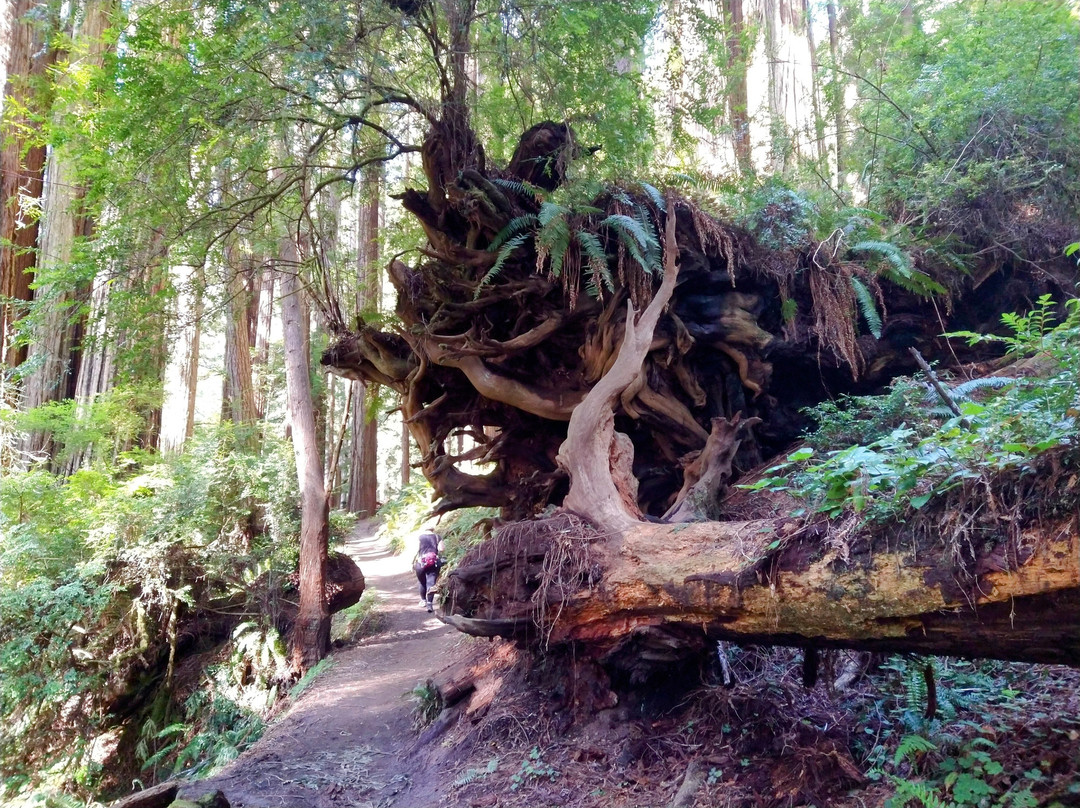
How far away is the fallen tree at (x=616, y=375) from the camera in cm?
413

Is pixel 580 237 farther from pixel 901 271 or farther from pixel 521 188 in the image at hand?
pixel 901 271

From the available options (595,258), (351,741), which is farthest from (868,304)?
(351,741)

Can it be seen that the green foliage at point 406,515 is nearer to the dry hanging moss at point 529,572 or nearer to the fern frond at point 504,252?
the fern frond at point 504,252

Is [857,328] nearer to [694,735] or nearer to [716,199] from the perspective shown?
[716,199]

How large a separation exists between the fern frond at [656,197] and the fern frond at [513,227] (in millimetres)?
1110

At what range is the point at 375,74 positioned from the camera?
20.4 ft

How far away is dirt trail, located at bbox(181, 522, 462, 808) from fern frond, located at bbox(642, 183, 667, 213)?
17.8 feet

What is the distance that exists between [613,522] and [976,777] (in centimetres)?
235

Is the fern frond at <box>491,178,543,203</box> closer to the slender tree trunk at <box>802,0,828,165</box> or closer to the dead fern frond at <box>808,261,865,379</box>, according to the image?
the dead fern frond at <box>808,261,865,379</box>

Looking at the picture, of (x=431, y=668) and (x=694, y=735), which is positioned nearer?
(x=694, y=735)

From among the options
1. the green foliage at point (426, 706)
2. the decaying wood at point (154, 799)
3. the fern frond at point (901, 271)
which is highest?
the fern frond at point (901, 271)

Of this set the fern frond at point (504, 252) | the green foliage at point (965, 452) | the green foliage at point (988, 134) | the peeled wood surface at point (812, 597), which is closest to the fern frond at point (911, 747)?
the peeled wood surface at point (812, 597)

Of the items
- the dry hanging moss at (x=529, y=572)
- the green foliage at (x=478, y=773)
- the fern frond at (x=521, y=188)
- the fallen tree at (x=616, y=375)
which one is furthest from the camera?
the fern frond at (x=521, y=188)

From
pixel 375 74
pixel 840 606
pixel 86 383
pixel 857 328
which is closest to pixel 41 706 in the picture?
pixel 86 383
